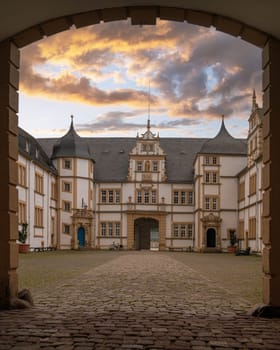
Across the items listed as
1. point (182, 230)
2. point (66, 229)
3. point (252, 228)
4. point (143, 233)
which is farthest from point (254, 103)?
point (143, 233)

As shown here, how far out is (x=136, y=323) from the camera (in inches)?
300

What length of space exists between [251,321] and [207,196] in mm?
52490

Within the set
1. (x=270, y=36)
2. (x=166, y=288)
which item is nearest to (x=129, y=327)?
(x=270, y=36)

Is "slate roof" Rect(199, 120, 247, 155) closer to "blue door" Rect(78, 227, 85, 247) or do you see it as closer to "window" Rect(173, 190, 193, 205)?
"window" Rect(173, 190, 193, 205)

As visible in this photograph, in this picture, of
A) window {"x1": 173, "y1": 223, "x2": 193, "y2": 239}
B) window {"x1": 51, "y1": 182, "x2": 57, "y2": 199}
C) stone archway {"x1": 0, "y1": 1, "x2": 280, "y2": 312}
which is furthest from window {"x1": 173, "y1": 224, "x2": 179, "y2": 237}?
stone archway {"x1": 0, "y1": 1, "x2": 280, "y2": 312}

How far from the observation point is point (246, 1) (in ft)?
26.5

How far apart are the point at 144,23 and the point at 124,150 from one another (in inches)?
2353

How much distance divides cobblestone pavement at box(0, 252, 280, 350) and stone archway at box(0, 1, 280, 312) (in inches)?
28.9

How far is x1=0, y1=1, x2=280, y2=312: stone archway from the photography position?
8789mm

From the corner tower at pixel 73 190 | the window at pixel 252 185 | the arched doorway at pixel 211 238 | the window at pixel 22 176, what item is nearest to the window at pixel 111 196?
the corner tower at pixel 73 190

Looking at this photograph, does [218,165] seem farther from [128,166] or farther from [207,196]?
[128,166]

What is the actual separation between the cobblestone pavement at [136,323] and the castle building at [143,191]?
3917 cm

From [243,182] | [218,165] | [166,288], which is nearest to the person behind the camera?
[166,288]

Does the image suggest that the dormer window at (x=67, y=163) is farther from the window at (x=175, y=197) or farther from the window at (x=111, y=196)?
the window at (x=175, y=197)
